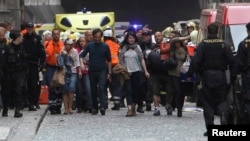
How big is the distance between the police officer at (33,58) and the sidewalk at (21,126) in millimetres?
427

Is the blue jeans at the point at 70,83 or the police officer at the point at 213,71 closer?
the police officer at the point at 213,71

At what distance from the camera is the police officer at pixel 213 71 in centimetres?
1392

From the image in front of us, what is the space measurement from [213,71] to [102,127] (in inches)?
118

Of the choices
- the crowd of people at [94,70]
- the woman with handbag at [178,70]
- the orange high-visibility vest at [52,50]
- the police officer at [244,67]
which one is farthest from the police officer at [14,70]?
the police officer at [244,67]

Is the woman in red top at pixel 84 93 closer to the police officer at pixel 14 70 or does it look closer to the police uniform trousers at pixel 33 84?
the police uniform trousers at pixel 33 84

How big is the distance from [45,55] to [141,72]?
2.34m

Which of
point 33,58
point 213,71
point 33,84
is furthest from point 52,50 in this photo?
point 213,71

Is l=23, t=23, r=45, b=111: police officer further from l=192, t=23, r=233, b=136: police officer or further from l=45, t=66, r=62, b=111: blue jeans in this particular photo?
l=192, t=23, r=233, b=136: police officer

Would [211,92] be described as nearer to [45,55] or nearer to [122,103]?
[45,55]

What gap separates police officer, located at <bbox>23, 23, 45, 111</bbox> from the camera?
19.4 metres

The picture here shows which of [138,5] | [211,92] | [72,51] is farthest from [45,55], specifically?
[138,5]

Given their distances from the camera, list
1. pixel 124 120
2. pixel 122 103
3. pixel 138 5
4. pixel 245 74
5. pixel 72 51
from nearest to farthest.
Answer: pixel 245 74
pixel 124 120
pixel 72 51
pixel 122 103
pixel 138 5

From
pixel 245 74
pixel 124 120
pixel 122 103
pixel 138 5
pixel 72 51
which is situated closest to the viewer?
pixel 245 74

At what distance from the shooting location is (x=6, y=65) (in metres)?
17.8
